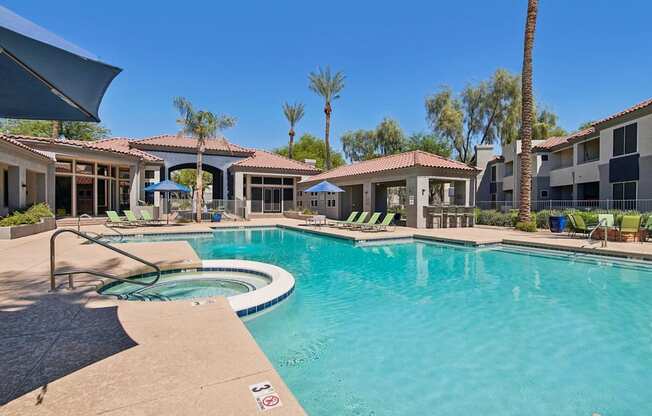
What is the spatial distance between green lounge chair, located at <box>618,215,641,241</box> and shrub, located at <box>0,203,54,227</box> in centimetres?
2277

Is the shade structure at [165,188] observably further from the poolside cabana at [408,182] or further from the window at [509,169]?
the window at [509,169]

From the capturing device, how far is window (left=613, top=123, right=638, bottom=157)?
57.3ft

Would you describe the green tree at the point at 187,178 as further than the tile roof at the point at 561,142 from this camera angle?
Yes

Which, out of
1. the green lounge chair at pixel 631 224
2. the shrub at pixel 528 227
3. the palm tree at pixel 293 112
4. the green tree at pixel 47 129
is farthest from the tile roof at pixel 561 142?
the green tree at pixel 47 129

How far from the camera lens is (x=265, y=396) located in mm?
2389

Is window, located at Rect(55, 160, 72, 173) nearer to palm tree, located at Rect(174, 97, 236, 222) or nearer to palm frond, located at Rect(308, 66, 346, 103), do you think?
palm tree, located at Rect(174, 97, 236, 222)

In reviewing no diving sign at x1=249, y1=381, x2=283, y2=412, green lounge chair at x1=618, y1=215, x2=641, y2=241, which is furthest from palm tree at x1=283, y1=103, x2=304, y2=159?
no diving sign at x1=249, y1=381, x2=283, y2=412

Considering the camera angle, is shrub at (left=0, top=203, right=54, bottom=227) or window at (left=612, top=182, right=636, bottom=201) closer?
shrub at (left=0, top=203, right=54, bottom=227)

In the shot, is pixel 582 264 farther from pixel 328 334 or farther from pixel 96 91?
pixel 96 91

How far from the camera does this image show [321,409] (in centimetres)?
311

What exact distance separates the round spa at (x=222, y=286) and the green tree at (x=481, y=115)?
31.2 meters

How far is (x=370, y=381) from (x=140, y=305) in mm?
3282

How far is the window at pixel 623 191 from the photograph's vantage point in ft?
58.4

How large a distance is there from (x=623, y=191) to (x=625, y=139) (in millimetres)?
2844
